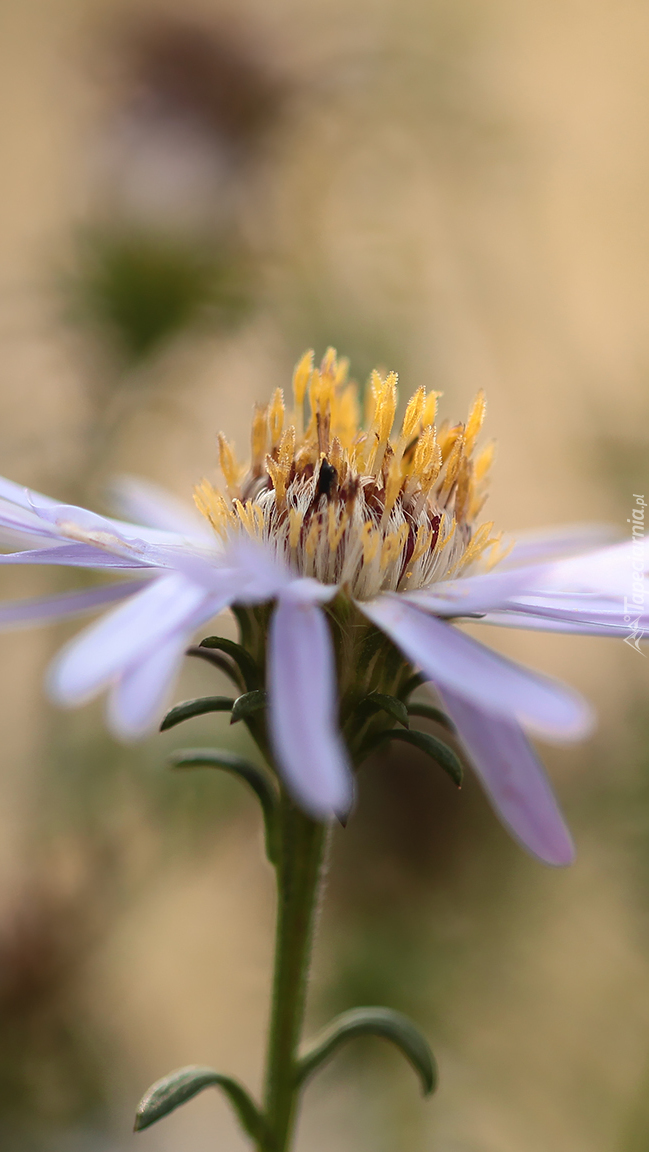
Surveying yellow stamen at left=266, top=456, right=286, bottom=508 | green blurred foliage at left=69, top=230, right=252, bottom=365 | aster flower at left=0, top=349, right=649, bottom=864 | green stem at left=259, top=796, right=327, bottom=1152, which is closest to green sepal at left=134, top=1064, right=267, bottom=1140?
green stem at left=259, top=796, right=327, bottom=1152

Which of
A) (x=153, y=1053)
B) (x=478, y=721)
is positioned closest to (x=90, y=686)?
(x=478, y=721)

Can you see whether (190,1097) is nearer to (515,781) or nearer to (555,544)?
(515,781)

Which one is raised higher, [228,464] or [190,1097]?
[228,464]

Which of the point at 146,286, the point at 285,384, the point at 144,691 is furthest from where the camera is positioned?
the point at 285,384

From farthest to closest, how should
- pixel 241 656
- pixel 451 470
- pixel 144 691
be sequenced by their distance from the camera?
pixel 451 470 < pixel 241 656 < pixel 144 691

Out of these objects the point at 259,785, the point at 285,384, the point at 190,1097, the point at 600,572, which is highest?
the point at 285,384

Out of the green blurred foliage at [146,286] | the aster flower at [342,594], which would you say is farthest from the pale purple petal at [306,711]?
the green blurred foliage at [146,286]

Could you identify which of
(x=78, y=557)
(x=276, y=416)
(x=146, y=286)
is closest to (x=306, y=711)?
(x=78, y=557)
